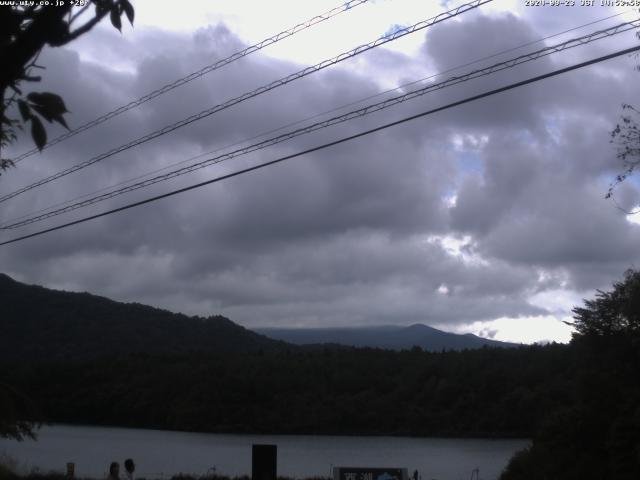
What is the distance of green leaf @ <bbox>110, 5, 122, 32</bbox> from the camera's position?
4559 millimetres

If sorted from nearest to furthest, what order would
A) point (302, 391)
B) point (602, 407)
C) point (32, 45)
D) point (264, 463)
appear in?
point (32, 45) → point (264, 463) → point (602, 407) → point (302, 391)

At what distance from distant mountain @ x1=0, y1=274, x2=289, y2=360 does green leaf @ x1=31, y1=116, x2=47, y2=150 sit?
67115 mm

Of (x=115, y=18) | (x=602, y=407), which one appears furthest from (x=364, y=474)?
(x=115, y=18)

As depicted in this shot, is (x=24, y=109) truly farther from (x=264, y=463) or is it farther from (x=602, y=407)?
(x=602, y=407)

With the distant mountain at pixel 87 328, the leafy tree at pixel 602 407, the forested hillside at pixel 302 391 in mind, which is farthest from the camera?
the distant mountain at pixel 87 328

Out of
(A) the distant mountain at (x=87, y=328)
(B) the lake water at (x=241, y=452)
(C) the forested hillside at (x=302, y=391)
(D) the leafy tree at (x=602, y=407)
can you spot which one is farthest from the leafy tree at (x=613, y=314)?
(A) the distant mountain at (x=87, y=328)

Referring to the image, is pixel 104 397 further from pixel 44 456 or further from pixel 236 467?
pixel 236 467

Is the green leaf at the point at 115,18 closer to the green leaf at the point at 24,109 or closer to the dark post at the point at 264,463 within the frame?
the green leaf at the point at 24,109

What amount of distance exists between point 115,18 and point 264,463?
12.6 meters

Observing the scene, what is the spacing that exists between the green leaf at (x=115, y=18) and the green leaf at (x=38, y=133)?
0.74 m

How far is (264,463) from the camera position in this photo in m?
15.9

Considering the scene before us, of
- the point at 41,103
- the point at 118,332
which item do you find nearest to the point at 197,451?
the point at 118,332

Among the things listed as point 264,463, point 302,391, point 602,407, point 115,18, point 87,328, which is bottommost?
point 264,463

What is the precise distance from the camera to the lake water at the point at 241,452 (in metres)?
43.9
